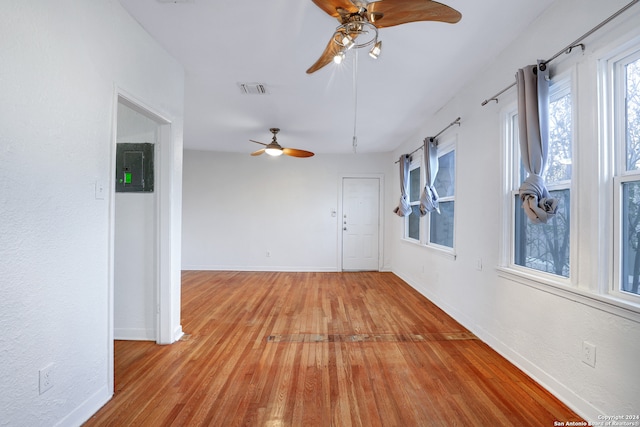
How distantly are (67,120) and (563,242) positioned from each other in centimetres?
312

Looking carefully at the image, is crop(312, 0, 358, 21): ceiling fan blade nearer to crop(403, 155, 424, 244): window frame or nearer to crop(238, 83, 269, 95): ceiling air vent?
crop(238, 83, 269, 95): ceiling air vent

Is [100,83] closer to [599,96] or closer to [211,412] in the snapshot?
[211,412]

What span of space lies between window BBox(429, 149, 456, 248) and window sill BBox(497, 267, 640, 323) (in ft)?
4.59

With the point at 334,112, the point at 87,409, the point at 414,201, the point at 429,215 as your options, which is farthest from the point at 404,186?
the point at 87,409

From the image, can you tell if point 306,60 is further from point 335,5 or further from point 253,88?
point 335,5

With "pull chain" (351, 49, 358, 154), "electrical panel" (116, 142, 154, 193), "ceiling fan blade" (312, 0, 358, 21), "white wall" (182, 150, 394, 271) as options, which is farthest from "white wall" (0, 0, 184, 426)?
"white wall" (182, 150, 394, 271)

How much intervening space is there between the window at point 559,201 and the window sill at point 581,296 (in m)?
0.12

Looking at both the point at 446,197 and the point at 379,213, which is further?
the point at 379,213

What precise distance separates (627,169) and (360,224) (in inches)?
185

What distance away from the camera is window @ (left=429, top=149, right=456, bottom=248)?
360cm

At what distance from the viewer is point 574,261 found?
173 centimetres

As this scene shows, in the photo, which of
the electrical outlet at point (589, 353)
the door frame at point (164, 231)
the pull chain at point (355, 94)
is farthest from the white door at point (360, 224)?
the electrical outlet at point (589, 353)

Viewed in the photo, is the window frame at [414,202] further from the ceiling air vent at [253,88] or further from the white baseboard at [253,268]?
the ceiling air vent at [253,88]

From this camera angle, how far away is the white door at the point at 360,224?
6.10 meters
